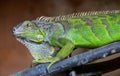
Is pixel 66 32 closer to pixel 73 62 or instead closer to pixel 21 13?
pixel 73 62

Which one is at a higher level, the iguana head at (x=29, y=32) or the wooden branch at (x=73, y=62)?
the iguana head at (x=29, y=32)

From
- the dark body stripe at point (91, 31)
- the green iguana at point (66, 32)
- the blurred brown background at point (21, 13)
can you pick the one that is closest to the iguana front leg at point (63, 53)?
the green iguana at point (66, 32)

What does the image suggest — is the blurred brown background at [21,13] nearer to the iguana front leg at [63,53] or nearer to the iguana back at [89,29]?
the iguana back at [89,29]

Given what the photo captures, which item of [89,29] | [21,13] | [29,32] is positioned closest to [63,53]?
[29,32]

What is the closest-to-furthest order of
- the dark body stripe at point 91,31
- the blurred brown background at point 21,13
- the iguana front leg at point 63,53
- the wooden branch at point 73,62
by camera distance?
the wooden branch at point 73,62 → the iguana front leg at point 63,53 → the dark body stripe at point 91,31 → the blurred brown background at point 21,13

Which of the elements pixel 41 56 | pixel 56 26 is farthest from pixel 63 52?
pixel 56 26

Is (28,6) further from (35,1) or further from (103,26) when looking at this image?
(103,26)

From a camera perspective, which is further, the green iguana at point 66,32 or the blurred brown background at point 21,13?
the blurred brown background at point 21,13

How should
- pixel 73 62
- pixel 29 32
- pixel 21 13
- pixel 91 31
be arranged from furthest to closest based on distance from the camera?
1. pixel 21 13
2. pixel 91 31
3. pixel 29 32
4. pixel 73 62
